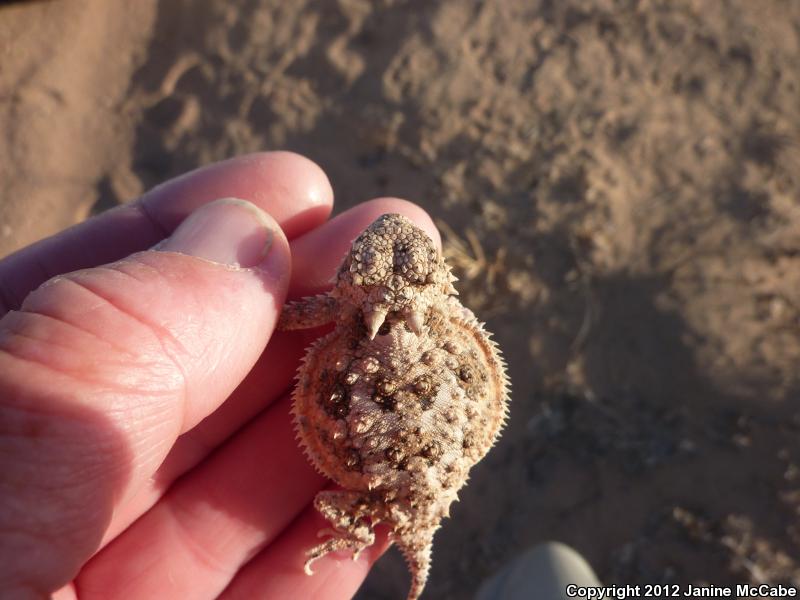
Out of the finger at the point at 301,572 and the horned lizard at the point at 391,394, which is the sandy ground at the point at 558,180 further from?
the horned lizard at the point at 391,394

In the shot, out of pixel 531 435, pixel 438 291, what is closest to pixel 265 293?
pixel 438 291

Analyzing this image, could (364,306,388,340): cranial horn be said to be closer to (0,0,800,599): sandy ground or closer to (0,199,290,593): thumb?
(0,199,290,593): thumb

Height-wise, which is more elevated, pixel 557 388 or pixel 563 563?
pixel 557 388

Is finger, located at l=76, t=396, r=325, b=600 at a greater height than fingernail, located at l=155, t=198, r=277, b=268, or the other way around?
fingernail, located at l=155, t=198, r=277, b=268

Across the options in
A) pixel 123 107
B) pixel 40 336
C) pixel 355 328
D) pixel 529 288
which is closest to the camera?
pixel 40 336

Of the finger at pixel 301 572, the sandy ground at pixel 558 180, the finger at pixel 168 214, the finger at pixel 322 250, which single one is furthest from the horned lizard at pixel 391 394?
the sandy ground at pixel 558 180

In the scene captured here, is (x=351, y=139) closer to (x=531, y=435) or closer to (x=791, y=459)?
(x=531, y=435)

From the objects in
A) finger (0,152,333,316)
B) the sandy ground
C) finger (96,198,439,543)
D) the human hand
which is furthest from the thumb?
the sandy ground

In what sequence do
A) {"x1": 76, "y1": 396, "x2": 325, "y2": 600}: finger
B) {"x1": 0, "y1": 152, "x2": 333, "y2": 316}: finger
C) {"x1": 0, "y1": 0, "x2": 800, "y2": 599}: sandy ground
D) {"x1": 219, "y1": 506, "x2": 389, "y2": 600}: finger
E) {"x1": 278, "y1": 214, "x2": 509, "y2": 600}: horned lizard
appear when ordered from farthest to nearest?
{"x1": 0, "y1": 0, "x2": 800, "y2": 599}: sandy ground < {"x1": 0, "y1": 152, "x2": 333, "y2": 316}: finger < {"x1": 219, "y1": 506, "x2": 389, "y2": 600}: finger < {"x1": 76, "y1": 396, "x2": 325, "y2": 600}: finger < {"x1": 278, "y1": 214, "x2": 509, "y2": 600}: horned lizard
